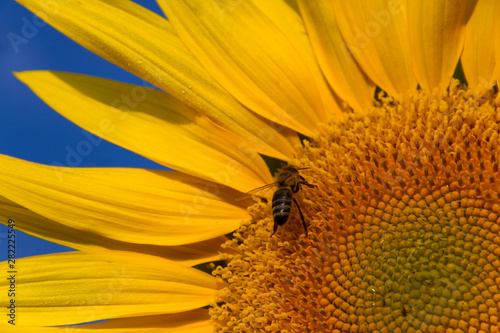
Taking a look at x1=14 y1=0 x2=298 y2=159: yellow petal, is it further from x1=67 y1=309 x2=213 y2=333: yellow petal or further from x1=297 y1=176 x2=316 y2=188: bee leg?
x1=67 y1=309 x2=213 y2=333: yellow petal

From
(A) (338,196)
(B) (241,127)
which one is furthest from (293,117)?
(A) (338,196)

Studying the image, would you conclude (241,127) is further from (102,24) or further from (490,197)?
(490,197)

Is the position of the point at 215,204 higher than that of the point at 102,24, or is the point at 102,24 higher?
the point at 102,24

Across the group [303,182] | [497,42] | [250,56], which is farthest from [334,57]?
[497,42]

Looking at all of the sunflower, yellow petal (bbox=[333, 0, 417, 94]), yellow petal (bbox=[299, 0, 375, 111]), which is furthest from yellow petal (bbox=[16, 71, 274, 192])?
yellow petal (bbox=[333, 0, 417, 94])

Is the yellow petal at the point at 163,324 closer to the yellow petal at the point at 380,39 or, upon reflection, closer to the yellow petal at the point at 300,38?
the yellow petal at the point at 300,38

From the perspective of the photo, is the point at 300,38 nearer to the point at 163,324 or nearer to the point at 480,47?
the point at 480,47
